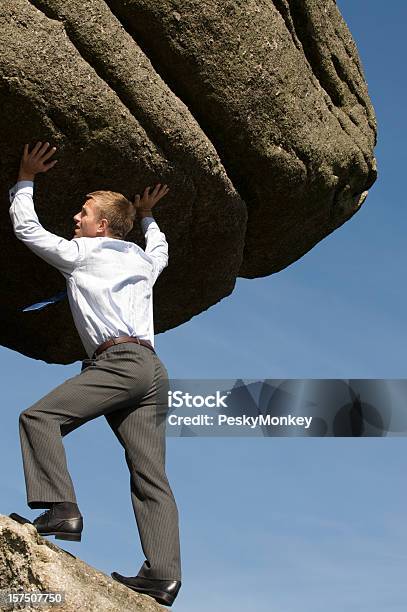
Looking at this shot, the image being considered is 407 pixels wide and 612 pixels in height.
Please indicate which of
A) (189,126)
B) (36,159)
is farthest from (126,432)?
(189,126)

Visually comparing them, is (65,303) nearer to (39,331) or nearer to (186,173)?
(39,331)

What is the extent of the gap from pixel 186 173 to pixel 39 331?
2430mm

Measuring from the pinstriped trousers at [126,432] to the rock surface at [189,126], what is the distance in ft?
5.61

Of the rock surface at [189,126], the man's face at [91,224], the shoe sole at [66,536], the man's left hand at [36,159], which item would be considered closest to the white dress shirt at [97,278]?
the man's face at [91,224]

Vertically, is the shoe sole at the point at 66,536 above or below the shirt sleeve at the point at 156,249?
below

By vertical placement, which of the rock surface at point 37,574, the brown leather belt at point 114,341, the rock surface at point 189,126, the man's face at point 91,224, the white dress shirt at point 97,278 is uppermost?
the rock surface at point 189,126

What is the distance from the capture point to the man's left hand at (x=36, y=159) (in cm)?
613

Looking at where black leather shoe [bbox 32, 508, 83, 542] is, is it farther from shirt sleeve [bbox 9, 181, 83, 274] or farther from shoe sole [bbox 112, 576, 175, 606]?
shirt sleeve [bbox 9, 181, 83, 274]

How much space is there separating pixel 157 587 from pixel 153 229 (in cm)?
223

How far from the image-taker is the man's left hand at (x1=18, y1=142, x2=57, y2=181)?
6.13m

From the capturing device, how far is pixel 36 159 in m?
6.16

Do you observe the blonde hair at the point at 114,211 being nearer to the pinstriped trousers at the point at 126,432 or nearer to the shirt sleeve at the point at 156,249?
the shirt sleeve at the point at 156,249

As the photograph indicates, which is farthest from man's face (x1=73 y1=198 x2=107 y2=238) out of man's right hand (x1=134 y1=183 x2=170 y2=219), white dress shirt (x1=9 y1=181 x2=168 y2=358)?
man's right hand (x1=134 y1=183 x2=170 y2=219)

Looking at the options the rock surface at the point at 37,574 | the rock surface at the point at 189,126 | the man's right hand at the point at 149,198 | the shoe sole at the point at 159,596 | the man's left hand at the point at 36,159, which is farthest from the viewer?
the man's right hand at the point at 149,198
